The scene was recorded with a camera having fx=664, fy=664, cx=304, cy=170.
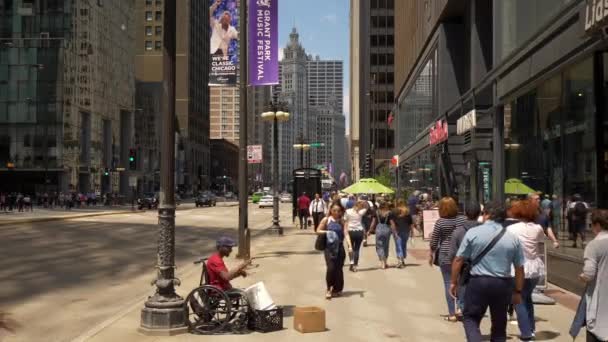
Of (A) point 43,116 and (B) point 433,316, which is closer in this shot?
(B) point 433,316

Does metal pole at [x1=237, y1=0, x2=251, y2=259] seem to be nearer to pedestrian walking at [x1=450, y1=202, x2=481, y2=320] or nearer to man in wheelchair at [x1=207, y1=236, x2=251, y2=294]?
man in wheelchair at [x1=207, y1=236, x2=251, y2=294]

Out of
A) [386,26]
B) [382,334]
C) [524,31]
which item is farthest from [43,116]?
[382,334]

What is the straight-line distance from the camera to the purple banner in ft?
62.3

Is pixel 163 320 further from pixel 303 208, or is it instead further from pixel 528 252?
pixel 303 208

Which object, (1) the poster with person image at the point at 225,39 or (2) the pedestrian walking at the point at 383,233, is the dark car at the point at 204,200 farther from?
(2) the pedestrian walking at the point at 383,233

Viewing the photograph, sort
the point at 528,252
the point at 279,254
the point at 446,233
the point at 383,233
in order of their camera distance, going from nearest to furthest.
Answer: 1. the point at 528,252
2. the point at 446,233
3. the point at 383,233
4. the point at 279,254

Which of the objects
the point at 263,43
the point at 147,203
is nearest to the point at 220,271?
the point at 263,43

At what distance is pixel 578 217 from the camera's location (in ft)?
43.0

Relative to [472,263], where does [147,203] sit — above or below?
below

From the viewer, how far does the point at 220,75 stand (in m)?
17.3

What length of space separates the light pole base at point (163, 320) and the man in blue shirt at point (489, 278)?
13.5 ft

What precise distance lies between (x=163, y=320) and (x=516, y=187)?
11.5 m

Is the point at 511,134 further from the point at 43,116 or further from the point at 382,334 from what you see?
the point at 43,116

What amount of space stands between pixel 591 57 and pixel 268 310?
781 cm
